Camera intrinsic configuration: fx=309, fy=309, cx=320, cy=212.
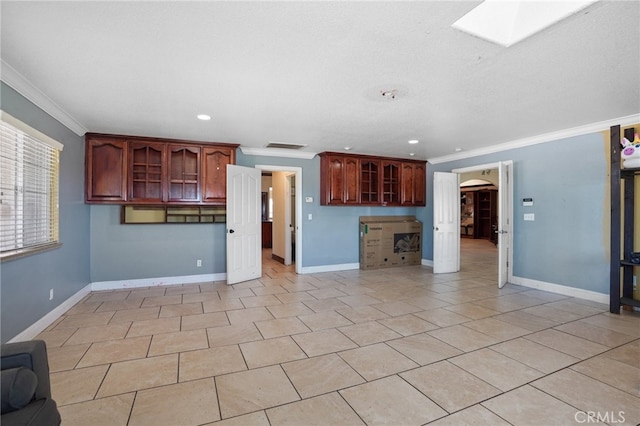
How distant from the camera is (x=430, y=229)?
6.90m

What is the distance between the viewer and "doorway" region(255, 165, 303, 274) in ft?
20.0

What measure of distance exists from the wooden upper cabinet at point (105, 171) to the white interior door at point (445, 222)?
540 centimetres

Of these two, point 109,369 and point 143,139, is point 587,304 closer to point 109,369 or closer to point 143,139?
point 109,369

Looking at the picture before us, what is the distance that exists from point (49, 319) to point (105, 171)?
7.16ft

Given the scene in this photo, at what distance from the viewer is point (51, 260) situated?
135 inches

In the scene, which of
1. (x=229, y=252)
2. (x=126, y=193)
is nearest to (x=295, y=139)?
(x=229, y=252)

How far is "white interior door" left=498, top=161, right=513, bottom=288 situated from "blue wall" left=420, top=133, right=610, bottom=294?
92 mm

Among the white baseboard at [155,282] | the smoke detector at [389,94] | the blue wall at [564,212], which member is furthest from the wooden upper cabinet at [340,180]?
the smoke detector at [389,94]

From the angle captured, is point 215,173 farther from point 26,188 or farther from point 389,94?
point 389,94

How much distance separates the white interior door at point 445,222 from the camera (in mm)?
6039

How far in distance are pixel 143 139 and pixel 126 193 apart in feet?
2.86

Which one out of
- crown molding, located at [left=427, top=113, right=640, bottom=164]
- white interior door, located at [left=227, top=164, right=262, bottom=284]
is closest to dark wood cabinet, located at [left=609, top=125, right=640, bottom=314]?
crown molding, located at [left=427, top=113, right=640, bottom=164]

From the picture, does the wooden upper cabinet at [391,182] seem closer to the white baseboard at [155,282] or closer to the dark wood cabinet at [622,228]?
the dark wood cabinet at [622,228]

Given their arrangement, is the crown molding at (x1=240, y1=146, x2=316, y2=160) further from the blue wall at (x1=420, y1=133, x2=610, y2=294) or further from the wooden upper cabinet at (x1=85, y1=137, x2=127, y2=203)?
the blue wall at (x1=420, y1=133, x2=610, y2=294)
